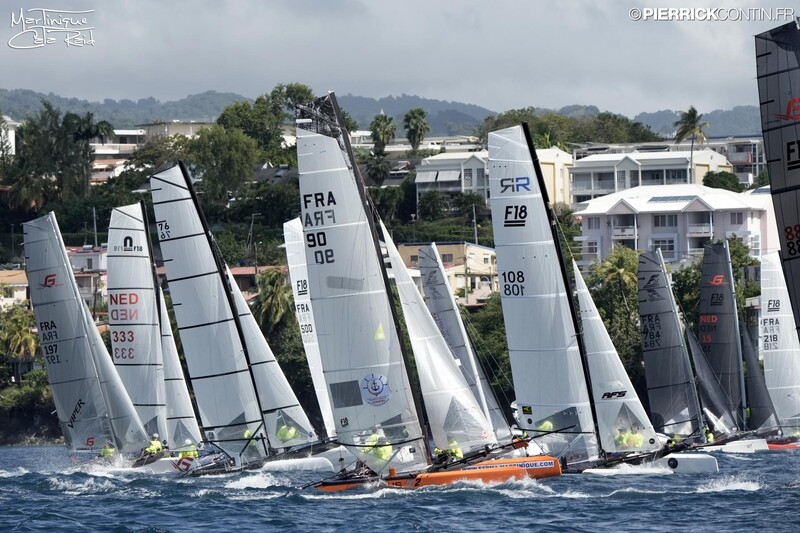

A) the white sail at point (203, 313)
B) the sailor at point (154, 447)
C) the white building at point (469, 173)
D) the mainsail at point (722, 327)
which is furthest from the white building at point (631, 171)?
the white sail at point (203, 313)

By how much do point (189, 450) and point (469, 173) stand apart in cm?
6963

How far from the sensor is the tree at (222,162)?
104125mm

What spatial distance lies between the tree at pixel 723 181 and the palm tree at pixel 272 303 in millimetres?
38177

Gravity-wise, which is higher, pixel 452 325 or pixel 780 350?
pixel 452 325

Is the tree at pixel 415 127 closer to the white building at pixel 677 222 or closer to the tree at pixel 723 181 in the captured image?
the tree at pixel 723 181

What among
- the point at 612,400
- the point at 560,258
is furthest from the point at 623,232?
the point at 560,258

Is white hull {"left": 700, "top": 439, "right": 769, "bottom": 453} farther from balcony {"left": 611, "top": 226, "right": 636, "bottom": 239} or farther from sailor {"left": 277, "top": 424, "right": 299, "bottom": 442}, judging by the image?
balcony {"left": 611, "top": 226, "right": 636, "bottom": 239}

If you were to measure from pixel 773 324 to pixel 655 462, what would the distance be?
47.7 feet

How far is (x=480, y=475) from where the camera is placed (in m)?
29.8

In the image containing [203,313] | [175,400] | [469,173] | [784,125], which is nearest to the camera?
[784,125]

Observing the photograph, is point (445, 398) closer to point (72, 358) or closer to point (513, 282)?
point (513, 282)

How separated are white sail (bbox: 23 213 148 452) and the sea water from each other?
8.50ft

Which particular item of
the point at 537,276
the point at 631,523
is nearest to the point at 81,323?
the point at 537,276

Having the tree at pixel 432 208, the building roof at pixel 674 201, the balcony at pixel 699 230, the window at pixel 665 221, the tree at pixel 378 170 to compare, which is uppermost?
the tree at pixel 378 170
